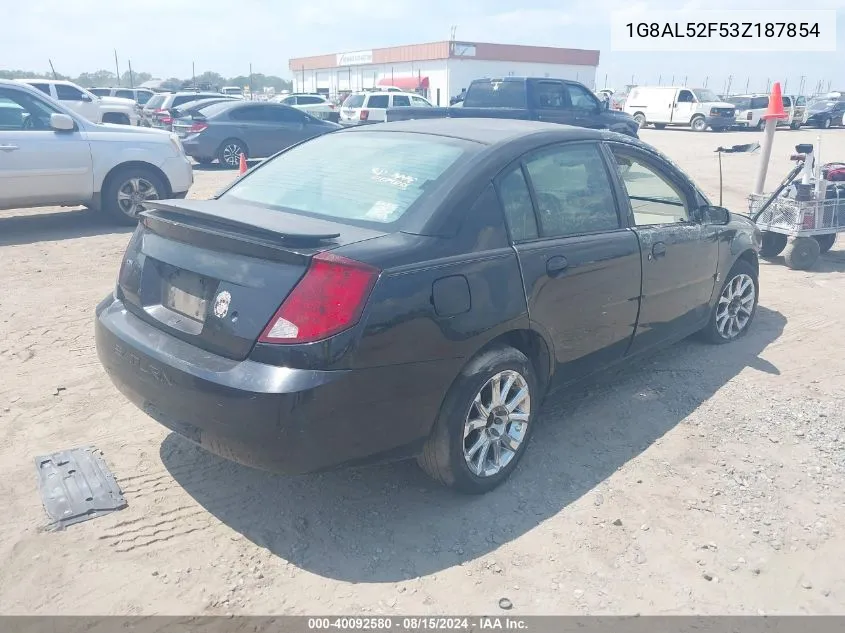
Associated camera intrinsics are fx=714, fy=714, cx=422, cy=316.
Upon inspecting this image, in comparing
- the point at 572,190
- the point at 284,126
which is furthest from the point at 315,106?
the point at 572,190

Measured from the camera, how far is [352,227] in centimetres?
314

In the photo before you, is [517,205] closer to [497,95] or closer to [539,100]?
[539,100]

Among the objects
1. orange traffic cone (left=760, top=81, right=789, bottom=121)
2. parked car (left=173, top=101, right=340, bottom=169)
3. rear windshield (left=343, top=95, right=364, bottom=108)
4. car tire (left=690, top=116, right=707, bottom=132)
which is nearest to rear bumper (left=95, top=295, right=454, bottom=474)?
orange traffic cone (left=760, top=81, right=789, bottom=121)

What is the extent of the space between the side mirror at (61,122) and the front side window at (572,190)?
681 centimetres

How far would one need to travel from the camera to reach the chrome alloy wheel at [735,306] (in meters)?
5.30

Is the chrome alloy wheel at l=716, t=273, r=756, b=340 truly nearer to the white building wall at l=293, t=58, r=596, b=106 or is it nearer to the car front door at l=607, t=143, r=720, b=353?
the car front door at l=607, t=143, r=720, b=353

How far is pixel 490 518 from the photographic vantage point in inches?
127

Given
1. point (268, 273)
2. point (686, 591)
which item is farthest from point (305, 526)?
point (686, 591)

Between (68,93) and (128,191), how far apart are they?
480 inches

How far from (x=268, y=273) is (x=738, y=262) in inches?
154

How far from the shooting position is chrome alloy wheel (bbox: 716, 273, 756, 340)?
5.30 meters

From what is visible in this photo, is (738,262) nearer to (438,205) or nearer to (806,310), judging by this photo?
(806,310)

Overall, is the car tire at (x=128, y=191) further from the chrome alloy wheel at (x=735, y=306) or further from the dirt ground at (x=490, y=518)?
the chrome alloy wheel at (x=735, y=306)

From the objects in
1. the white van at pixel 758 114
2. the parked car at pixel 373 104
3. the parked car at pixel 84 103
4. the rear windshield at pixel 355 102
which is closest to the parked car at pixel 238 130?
the parked car at pixel 84 103
